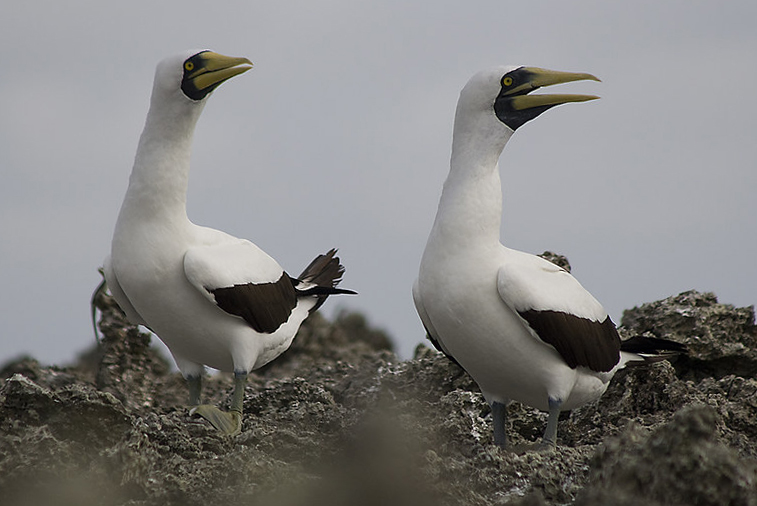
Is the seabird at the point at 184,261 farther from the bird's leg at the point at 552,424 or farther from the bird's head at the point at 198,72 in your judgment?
the bird's leg at the point at 552,424

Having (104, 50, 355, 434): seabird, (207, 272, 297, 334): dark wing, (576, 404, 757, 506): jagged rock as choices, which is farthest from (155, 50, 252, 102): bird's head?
(576, 404, 757, 506): jagged rock

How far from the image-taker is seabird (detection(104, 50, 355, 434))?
7.72 m

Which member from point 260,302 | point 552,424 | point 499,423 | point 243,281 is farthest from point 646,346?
point 243,281

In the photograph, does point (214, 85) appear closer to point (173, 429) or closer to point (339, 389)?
point (173, 429)

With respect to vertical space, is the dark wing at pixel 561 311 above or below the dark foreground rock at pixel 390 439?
above

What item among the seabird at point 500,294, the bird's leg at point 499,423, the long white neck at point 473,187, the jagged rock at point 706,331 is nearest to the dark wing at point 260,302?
the seabird at point 500,294

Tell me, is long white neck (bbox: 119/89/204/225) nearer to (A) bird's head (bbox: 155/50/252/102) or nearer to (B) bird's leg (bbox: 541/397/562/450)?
(A) bird's head (bbox: 155/50/252/102)

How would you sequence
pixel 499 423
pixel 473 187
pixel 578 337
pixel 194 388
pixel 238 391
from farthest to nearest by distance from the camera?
pixel 194 388, pixel 238 391, pixel 499 423, pixel 473 187, pixel 578 337

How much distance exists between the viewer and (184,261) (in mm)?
7680

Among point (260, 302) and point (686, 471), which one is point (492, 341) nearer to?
point (260, 302)

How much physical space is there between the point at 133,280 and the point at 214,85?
5.76 ft

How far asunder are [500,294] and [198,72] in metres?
3.12

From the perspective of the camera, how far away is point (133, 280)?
25.5 feet

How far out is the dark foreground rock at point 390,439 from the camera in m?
4.55
